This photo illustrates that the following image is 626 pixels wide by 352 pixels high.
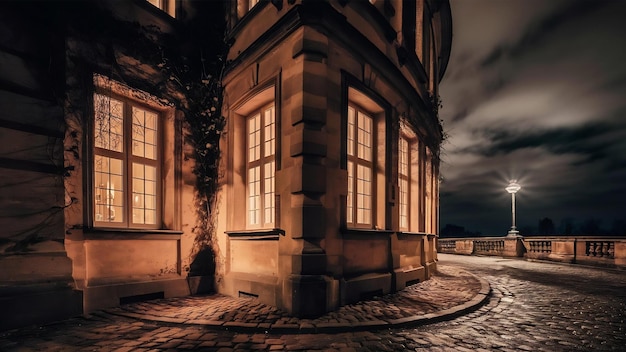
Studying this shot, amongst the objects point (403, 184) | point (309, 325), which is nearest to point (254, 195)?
point (309, 325)

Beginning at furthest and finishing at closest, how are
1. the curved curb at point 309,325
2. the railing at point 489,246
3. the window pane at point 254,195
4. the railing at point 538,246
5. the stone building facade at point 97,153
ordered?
the railing at point 489,246
the railing at point 538,246
the window pane at point 254,195
the stone building facade at point 97,153
the curved curb at point 309,325

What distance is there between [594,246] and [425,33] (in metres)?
12.4

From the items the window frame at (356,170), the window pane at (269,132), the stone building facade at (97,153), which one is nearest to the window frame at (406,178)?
the window frame at (356,170)

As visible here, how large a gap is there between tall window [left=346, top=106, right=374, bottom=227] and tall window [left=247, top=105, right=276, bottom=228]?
1714 millimetres

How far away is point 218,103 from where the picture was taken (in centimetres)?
749

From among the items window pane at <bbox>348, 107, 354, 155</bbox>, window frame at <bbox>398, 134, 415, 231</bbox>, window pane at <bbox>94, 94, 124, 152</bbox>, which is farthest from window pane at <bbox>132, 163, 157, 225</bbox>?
window frame at <bbox>398, 134, 415, 231</bbox>

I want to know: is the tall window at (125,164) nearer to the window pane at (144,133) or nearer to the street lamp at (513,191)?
the window pane at (144,133)

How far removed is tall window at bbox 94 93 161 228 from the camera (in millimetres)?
6043

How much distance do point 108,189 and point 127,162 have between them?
0.66 m

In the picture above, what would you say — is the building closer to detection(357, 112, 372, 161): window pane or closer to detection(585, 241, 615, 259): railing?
Result: detection(357, 112, 372, 161): window pane

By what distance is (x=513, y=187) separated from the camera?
1862cm

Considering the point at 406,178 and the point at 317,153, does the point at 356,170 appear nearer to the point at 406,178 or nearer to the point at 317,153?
the point at 317,153

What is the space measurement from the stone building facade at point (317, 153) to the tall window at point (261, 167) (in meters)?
0.03

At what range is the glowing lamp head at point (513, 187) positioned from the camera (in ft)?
60.5
